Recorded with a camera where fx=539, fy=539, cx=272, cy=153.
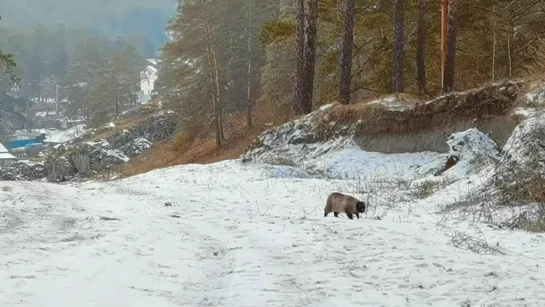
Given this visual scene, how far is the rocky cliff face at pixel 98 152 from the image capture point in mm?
38444

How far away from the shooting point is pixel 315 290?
15.4 feet

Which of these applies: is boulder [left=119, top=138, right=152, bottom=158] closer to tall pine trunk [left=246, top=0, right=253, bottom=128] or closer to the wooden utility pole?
tall pine trunk [left=246, top=0, right=253, bottom=128]

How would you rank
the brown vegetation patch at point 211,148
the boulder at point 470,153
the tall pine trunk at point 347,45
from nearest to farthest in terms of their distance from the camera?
the boulder at point 470,153, the tall pine trunk at point 347,45, the brown vegetation patch at point 211,148

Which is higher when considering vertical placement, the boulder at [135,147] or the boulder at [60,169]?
the boulder at [135,147]

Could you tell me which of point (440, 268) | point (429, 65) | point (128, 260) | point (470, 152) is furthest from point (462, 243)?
point (429, 65)

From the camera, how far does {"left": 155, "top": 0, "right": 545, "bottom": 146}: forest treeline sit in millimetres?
17500

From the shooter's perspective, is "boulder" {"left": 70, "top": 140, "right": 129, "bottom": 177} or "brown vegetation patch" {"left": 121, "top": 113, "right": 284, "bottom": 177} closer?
"brown vegetation patch" {"left": 121, "top": 113, "right": 284, "bottom": 177}

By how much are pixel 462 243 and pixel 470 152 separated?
5731 mm

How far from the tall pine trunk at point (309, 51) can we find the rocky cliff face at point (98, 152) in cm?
1423

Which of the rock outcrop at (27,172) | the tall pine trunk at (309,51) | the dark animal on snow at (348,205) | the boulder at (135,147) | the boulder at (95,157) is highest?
the tall pine trunk at (309,51)

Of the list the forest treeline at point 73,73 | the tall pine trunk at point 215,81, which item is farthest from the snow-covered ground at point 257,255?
the forest treeline at point 73,73

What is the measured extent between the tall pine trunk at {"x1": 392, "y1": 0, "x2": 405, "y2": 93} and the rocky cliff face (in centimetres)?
1655

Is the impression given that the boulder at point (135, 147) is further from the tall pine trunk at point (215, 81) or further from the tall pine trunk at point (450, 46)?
the tall pine trunk at point (450, 46)

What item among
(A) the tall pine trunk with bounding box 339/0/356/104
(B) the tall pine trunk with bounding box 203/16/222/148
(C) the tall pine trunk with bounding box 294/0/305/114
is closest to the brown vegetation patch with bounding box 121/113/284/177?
(B) the tall pine trunk with bounding box 203/16/222/148
